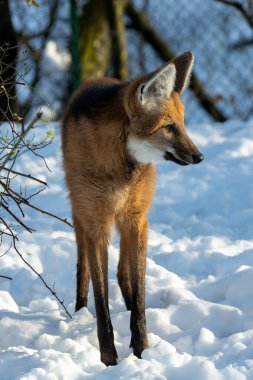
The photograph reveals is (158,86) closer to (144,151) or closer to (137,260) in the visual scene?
(144,151)

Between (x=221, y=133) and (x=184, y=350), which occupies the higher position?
(x=221, y=133)

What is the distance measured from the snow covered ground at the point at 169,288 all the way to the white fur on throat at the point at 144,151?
84 centimetres

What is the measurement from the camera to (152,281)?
14.9ft

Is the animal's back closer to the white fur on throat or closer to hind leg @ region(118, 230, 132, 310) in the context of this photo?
the white fur on throat

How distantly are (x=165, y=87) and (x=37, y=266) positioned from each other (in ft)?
6.10

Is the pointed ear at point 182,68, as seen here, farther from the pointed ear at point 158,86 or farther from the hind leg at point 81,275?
the hind leg at point 81,275

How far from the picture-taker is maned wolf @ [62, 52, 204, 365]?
11.7 ft

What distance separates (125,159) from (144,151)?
115mm

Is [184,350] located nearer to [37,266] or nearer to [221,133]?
[37,266]

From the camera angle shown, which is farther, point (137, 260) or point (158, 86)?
point (137, 260)

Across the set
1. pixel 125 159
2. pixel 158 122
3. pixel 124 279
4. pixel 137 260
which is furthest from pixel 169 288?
pixel 158 122

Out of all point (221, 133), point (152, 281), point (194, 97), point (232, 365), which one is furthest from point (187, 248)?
point (194, 97)

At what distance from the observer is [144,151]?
3.65m

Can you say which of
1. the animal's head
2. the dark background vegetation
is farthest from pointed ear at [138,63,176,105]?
the dark background vegetation
